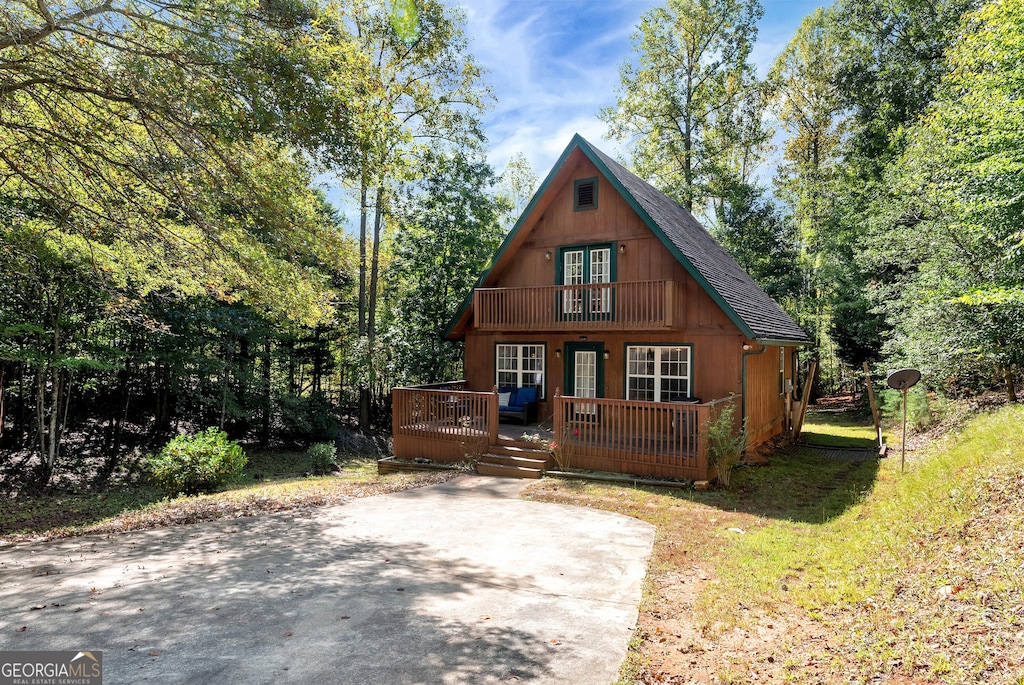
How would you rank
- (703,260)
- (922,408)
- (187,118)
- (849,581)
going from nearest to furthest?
(849,581)
(187,118)
(703,260)
(922,408)

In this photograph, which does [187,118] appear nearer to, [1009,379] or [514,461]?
[514,461]

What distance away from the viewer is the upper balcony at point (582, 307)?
11.9 meters

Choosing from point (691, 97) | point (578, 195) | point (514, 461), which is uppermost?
point (691, 97)

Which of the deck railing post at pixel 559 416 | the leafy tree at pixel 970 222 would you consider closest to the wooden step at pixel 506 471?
the deck railing post at pixel 559 416

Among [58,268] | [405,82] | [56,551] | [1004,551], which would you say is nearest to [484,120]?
[405,82]

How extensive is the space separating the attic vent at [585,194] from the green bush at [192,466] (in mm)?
10352

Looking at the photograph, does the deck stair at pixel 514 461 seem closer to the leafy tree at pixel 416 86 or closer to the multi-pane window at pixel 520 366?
the multi-pane window at pixel 520 366

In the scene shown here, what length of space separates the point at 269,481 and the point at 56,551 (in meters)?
8.43

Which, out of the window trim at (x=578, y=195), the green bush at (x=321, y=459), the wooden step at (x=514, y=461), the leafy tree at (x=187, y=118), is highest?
the window trim at (x=578, y=195)

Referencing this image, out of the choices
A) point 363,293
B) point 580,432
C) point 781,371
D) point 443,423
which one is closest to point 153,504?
point 443,423

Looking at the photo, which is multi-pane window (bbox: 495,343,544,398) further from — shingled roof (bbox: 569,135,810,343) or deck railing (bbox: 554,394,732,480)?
shingled roof (bbox: 569,135,810,343)

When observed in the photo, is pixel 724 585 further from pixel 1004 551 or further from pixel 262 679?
pixel 262 679

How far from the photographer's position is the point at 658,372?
12.8 m

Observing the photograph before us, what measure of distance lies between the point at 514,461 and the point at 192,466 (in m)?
6.72
